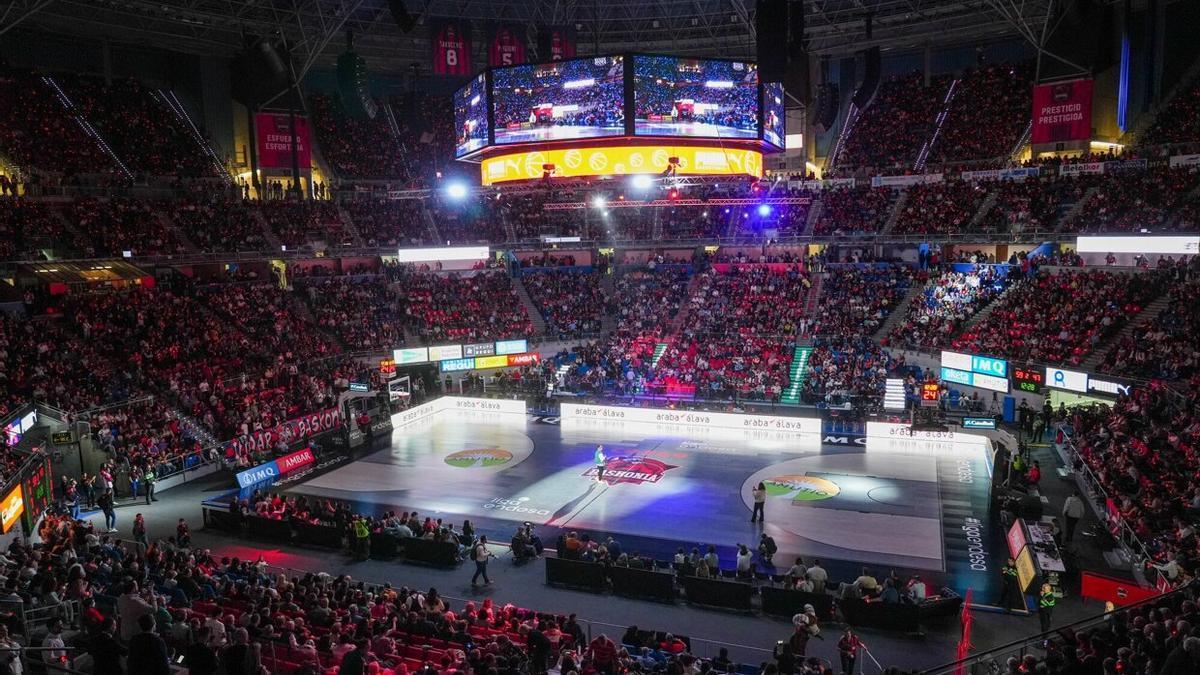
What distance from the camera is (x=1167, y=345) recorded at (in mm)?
26891

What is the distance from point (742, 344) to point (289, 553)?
24.7 metres

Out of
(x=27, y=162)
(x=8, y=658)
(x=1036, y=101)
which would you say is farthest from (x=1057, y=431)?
(x=27, y=162)

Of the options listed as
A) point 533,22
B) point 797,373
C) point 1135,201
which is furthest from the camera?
point 533,22

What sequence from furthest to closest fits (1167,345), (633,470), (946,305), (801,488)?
(946,305)
(633,470)
(1167,345)
(801,488)

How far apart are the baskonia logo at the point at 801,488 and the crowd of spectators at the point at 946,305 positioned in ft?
44.2

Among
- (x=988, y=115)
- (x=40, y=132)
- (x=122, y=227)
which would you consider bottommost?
(x=122, y=227)

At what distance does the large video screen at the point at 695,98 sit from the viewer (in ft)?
66.3

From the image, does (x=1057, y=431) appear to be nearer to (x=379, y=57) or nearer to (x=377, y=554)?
(x=377, y=554)

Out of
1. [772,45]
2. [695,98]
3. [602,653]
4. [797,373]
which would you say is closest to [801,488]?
[695,98]

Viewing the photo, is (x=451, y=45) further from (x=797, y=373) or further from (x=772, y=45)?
(x=797, y=373)

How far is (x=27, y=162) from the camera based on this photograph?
3716 centimetres

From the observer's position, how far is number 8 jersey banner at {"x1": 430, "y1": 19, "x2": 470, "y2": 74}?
34.6 meters

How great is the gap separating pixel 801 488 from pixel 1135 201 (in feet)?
73.5

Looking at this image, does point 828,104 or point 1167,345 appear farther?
point 828,104
